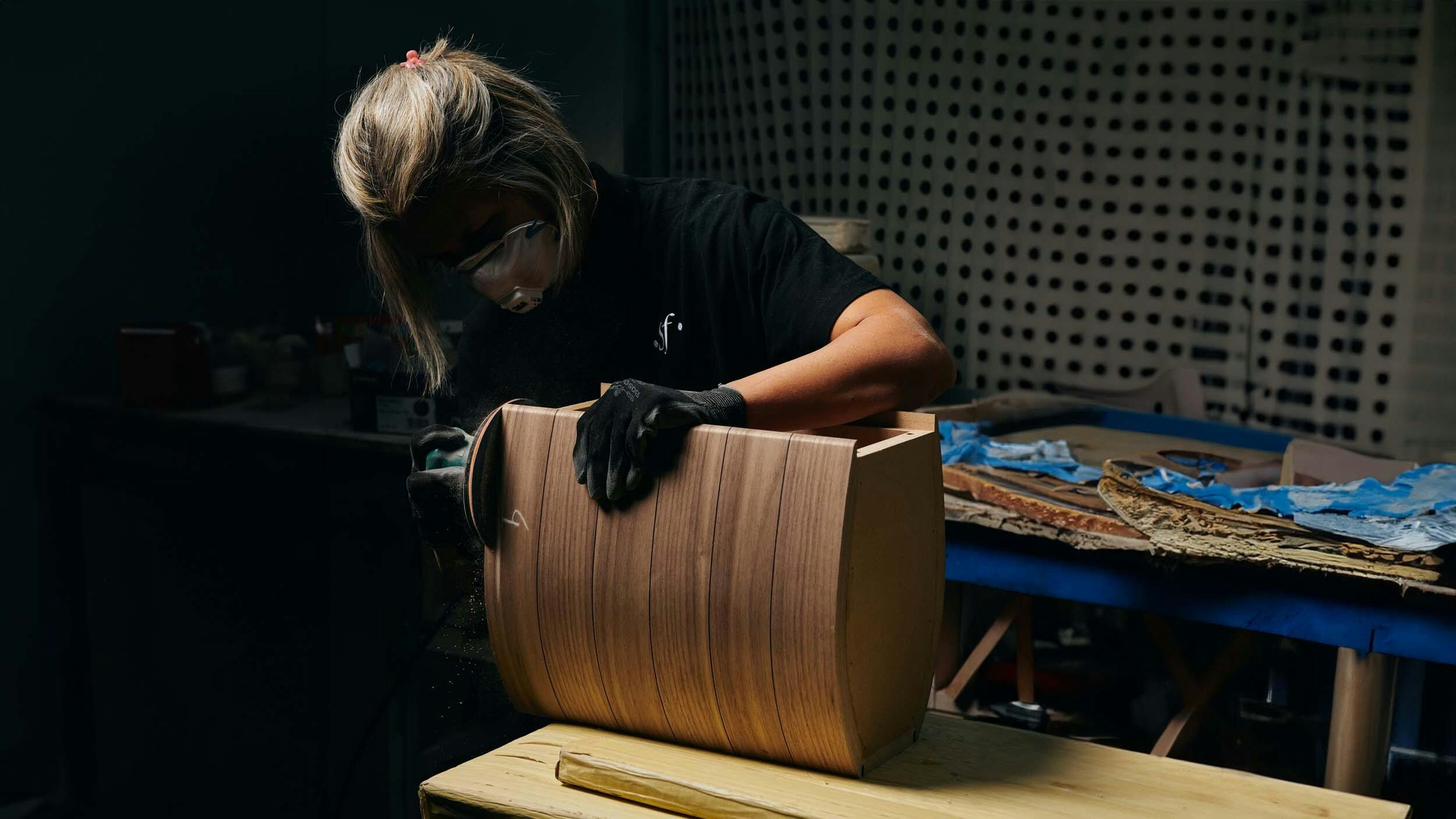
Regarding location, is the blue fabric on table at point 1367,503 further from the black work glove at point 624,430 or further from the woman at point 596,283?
the black work glove at point 624,430

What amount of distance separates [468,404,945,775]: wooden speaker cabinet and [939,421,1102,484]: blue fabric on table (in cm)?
122

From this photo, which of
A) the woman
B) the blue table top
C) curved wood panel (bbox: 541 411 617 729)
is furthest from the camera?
the blue table top

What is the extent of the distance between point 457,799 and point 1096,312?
2.78 metres

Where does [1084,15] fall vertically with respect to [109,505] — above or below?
above

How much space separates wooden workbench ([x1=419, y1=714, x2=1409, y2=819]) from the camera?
96 cm

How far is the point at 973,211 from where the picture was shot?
11.5 feet

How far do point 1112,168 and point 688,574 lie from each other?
2.69 meters

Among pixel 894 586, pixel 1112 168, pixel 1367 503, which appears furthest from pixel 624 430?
pixel 1112 168

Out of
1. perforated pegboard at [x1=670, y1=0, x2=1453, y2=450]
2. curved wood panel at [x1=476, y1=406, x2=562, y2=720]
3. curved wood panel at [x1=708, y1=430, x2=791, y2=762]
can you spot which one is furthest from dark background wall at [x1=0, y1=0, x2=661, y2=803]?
curved wood panel at [x1=708, y1=430, x2=791, y2=762]

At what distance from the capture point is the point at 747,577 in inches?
38.9

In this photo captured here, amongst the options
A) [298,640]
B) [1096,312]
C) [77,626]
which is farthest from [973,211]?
[77,626]

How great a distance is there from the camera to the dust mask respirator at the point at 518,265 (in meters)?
1.42

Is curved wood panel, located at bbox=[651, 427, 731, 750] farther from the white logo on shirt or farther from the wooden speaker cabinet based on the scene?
the white logo on shirt

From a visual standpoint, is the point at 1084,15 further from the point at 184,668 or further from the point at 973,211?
the point at 184,668
